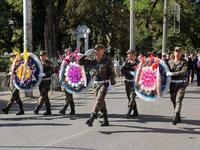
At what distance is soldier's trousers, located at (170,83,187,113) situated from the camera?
13.4 meters

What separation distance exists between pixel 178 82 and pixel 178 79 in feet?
0.25

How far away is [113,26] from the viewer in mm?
45500

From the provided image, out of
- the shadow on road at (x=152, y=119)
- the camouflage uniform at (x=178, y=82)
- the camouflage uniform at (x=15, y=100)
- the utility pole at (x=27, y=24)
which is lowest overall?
the shadow on road at (x=152, y=119)

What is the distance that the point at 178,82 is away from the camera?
534 inches

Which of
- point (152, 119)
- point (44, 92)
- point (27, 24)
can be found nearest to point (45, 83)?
point (44, 92)

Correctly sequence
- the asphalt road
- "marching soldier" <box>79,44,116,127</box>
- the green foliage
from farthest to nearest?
the green foliage, "marching soldier" <box>79,44,116,127</box>, the asphalt road

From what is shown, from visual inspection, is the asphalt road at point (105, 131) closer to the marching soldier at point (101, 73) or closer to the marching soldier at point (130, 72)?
the marching soldier at point (130, 72)

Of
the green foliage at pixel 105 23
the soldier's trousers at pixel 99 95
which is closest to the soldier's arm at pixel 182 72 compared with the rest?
the soldier's trousers at pixel 99 95

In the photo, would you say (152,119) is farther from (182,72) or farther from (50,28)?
(50,28)

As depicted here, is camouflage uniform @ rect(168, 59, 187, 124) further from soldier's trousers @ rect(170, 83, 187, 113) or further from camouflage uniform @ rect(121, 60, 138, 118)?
camouflage uniform @ rect(121, 60, 138, 118)

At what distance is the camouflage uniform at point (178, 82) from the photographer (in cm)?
1340

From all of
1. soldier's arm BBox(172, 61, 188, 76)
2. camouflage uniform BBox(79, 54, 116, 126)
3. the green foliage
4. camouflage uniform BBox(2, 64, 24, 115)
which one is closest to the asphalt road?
camouflage uniform BBox(2, 64, 24, 115)

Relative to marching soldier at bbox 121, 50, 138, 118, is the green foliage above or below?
above

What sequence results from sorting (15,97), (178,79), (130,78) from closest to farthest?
(178,79)
(130,78)
(15,97)
